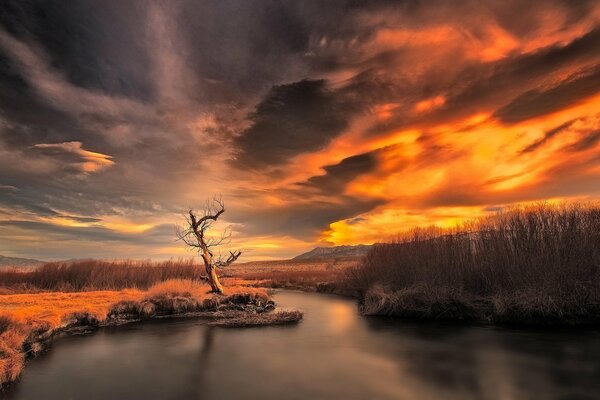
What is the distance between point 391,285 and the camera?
31719 mm

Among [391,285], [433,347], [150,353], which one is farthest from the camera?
[391,285]

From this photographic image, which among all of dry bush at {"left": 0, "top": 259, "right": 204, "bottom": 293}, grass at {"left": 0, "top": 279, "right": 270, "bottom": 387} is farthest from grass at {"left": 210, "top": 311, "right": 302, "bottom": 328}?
dry bush at {"left": 0, "top": 259, "right": 204, "bottom": 293}

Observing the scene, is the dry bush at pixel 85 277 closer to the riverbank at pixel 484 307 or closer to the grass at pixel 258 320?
the grass at pixel 258 320

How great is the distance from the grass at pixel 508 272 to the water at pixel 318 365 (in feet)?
9.05

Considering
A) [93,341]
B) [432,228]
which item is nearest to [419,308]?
[432,228]

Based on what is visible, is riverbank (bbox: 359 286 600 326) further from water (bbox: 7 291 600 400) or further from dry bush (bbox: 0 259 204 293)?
dry bush (bbox: 0 259 204 293)

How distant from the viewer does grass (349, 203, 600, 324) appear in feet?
72.4

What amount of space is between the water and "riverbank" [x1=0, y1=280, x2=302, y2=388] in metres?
1.02

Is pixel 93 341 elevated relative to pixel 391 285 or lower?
lower

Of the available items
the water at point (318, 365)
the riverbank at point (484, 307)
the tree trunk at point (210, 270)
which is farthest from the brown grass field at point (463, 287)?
the water at point (318, 365)

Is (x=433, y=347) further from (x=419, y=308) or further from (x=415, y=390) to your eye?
(x=419, y=308)

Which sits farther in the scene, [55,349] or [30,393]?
[55,349]

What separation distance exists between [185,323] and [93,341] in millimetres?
6660

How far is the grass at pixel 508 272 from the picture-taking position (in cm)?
2206
